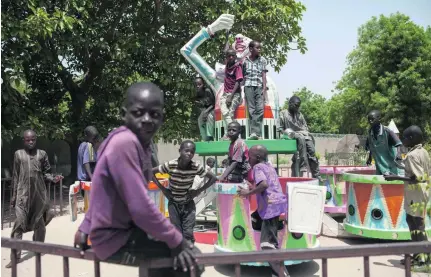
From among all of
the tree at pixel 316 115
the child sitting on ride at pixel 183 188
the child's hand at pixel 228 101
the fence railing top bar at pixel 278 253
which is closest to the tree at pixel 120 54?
the child's hand at pixel 228 101

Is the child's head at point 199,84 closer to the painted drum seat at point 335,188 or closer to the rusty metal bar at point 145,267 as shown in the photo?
the painted drum seat at point 335,188

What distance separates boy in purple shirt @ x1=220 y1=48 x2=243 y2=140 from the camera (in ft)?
23.8

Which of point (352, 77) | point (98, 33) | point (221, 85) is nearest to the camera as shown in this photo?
point (221, 85)

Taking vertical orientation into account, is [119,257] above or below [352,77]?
below

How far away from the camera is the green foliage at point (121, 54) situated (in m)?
11.2

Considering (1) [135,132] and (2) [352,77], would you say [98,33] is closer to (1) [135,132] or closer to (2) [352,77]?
(1) [135,132]

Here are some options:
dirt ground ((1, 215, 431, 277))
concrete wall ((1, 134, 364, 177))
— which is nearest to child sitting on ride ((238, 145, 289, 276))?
dirt ground ((1, 215, 431, 277))

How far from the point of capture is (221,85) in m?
8.01

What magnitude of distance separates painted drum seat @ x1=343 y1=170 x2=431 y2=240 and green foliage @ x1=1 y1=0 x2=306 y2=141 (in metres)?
6.90

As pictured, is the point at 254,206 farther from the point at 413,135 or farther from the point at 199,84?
the point at 199,84

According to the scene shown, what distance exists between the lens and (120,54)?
39.7 ft

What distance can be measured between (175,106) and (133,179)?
1216cm

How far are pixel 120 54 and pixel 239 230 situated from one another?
8.22 meters

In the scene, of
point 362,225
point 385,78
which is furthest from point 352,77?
point 362,225
